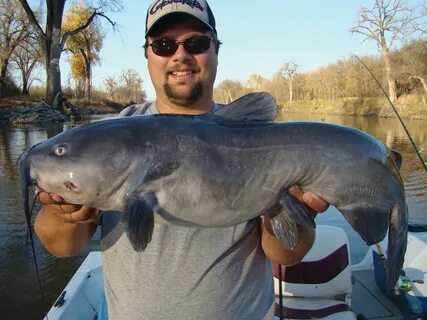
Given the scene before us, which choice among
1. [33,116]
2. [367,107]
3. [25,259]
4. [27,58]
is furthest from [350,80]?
[25,259]

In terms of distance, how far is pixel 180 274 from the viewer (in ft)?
6.86

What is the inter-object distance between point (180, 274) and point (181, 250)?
0.12 metres

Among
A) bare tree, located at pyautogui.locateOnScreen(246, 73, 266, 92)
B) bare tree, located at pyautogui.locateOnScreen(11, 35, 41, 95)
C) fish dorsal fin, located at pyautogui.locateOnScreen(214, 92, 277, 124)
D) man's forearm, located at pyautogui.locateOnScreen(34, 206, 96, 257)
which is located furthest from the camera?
bare tree, located at pyautogui.locateOnScreen(246, 73, 266, 92)

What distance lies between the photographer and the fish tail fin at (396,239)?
1978 mm

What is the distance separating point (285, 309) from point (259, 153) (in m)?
2.42

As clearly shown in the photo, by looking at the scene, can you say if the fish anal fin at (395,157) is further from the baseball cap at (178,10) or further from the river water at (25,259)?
the river water at (25,259)

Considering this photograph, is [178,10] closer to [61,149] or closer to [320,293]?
[61,149]

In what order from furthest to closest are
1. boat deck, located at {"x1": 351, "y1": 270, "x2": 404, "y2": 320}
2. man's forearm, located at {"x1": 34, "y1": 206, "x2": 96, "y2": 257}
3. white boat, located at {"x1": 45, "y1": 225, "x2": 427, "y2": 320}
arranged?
boat deck, located at {"x1": 351, "y1": 270, "x2": 404, "y2": 320} → white boat, located at {"x1": 45, "y1": 225, "x2": 427, "y2": 320} → man's forearm, located at {"x1": 34, "y1": 206, "x2": 96, "y2": 257}

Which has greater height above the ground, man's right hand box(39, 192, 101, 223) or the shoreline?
the shoreline

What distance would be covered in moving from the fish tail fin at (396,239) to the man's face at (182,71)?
3.92 ft

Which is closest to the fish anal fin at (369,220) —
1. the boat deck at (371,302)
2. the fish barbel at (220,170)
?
the fish barbel at (220,170)

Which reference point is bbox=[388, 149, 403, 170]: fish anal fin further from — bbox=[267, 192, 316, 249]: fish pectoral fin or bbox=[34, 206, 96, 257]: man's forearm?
bbox=[34, 206, 96, 257]: man's forearm

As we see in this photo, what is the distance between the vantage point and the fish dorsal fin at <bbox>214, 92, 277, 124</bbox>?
1888mm

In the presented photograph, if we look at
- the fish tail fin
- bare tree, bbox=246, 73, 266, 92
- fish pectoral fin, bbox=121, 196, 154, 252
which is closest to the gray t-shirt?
fish pectoral fin, bbox=121, 196, 154, 252
